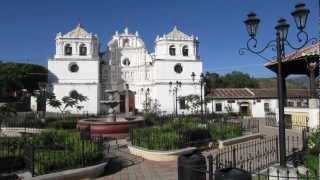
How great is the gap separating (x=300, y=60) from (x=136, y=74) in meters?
30.3

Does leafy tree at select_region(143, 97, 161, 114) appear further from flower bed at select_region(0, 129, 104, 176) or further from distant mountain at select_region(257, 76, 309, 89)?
flower bed at select_region(0, 129, 104, 176)

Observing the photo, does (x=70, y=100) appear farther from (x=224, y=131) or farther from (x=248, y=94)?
(x=224, y=131)

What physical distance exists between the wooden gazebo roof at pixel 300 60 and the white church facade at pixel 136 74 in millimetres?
22005

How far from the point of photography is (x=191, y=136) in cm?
1397

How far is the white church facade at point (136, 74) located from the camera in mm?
42906

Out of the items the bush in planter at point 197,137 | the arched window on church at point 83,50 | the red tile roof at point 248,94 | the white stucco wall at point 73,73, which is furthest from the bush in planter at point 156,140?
the arched window on church at point 83,50

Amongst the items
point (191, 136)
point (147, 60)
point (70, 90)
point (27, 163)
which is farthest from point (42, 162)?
point (147, 60)

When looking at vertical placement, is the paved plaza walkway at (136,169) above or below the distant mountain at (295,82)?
below

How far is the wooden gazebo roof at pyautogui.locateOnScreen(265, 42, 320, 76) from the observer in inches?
647

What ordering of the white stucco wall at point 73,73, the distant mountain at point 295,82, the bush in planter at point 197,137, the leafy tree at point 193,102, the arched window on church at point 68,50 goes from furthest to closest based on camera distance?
the arched window on church at point 68,50 < the white stucco wall at point 73,73 < the leafy tree at point 193,102 < the distant mountain at point 295,82 < the bush in planter at point 197,137

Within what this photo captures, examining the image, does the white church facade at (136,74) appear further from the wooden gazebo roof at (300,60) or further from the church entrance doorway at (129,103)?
the wooden gazebo roof at (300,60)

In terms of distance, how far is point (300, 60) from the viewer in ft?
57.2

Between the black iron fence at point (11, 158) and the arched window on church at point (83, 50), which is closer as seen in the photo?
the black iron fence at point (11, 158)

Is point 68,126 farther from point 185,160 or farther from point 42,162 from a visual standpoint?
point 185,160
